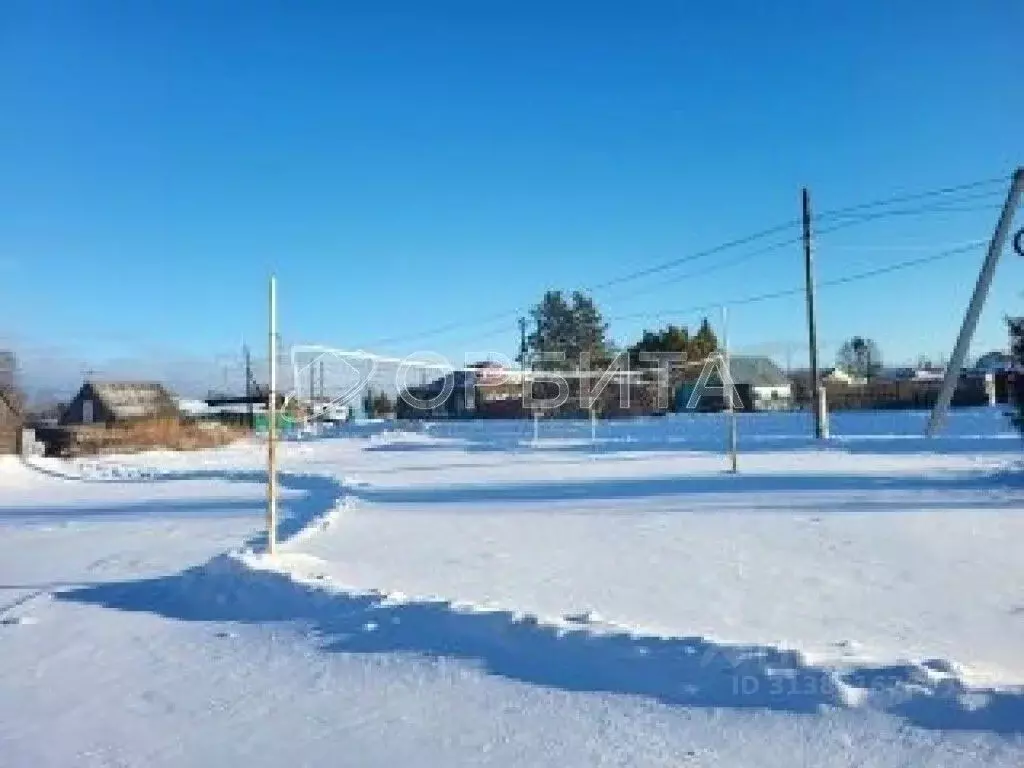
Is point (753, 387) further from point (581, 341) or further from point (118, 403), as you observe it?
point (118, 403)

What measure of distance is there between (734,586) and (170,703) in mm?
4242

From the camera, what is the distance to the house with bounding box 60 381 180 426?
167 feet

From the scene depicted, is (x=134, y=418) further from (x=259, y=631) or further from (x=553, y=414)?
(x=259, y=631)

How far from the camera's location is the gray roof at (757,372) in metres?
53.2

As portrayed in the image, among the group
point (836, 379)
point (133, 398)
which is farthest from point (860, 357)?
point (133, 398)

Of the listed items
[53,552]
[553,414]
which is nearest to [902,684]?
[53,552]

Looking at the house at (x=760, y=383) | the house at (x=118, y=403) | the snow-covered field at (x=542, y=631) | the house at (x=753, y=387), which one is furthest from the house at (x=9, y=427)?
the house at (x=760, y=383)

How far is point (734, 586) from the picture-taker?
7469mm

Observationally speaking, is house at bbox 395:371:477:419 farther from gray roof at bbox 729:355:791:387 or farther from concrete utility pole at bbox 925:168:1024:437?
concrete utility pole at bbox 925:168:1024:437

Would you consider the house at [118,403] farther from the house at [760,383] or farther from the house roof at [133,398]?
the house at [760,383]

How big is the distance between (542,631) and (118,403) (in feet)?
167

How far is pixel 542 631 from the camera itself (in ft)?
18.1

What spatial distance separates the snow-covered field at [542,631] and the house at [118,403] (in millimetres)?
38707

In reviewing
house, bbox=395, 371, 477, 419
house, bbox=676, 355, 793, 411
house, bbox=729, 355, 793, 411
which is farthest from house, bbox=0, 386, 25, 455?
house, bbox=729, 355, 793, 411
